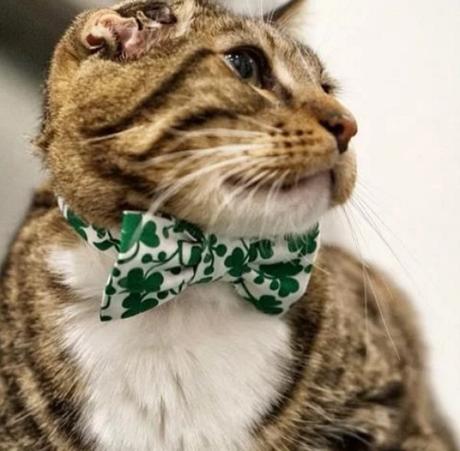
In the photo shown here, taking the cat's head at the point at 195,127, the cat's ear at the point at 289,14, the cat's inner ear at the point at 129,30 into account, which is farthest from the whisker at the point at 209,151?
the cat's ear at the point at 289,14

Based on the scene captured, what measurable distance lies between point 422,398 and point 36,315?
0.45 meters

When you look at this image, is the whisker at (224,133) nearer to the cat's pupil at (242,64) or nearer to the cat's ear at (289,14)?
the cat's pupil at (242,64)

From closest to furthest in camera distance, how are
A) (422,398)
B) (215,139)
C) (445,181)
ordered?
(215,139)
(422,398)
(445,181)

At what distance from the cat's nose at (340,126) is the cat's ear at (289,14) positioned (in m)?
0.25

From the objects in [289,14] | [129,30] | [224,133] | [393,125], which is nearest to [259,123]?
[224,133]

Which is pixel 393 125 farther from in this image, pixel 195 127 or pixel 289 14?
pixel 195 127

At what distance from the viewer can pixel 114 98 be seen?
0.62 m

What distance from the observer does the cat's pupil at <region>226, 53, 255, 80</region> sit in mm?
633

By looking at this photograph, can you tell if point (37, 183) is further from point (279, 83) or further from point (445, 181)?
point (445, 181)

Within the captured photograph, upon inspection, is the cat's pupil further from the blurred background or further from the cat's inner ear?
the blurred background

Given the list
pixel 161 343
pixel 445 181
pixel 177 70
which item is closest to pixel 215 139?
pixel 177 70

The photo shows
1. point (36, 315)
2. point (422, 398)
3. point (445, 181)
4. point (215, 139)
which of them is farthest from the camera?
point (445, 181)

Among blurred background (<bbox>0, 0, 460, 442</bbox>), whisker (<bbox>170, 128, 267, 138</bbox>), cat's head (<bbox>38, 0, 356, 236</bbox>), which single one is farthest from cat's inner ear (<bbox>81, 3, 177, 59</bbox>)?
blurred background (<bbox>0, 0, 460, 442</bbox>)

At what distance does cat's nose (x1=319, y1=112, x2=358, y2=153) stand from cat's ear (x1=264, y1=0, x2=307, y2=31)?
252mm
